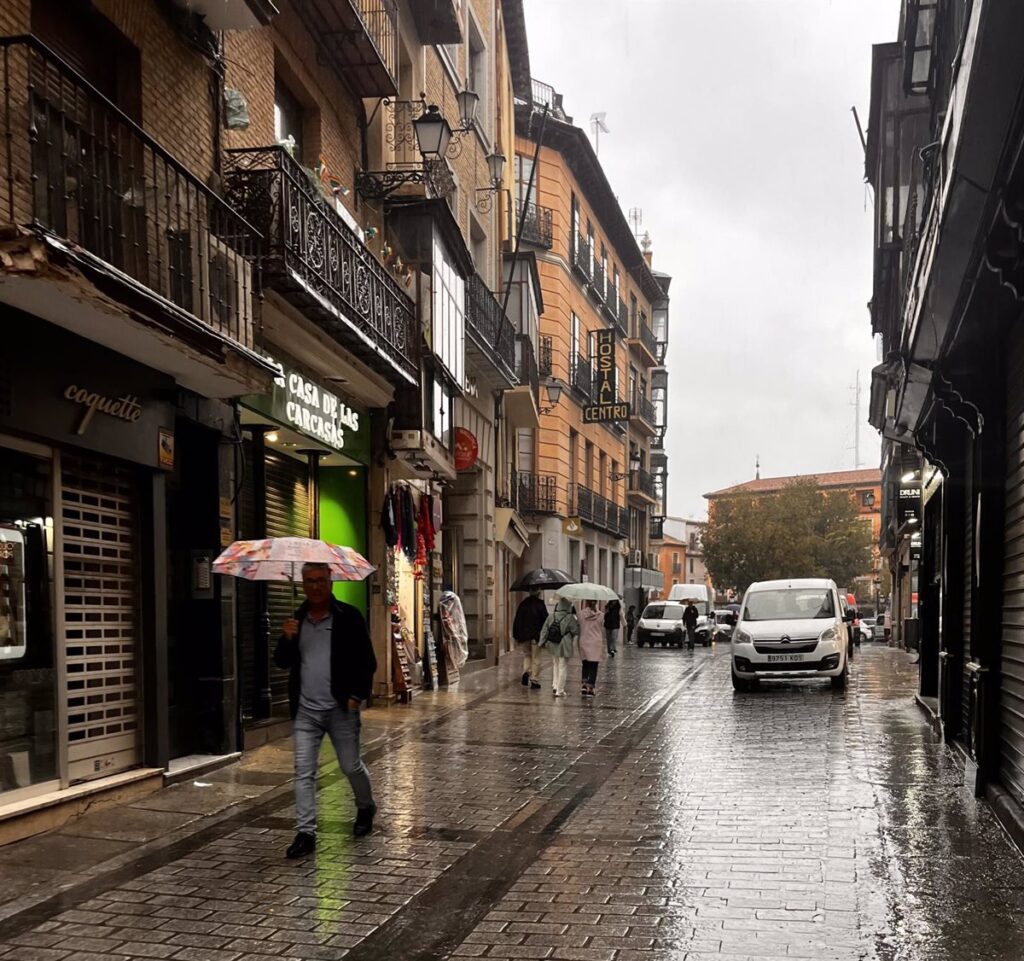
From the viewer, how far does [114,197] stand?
847 cm

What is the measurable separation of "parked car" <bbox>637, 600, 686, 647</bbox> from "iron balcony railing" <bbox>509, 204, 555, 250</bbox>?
13270 millimetres

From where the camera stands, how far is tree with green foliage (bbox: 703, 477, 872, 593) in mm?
62906

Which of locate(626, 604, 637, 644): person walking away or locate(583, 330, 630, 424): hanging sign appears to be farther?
locate(626, 604, 637, 644): person walking away

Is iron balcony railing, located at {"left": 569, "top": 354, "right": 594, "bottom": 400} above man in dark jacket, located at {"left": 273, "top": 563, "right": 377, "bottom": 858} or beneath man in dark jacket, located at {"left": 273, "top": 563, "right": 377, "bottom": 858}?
above

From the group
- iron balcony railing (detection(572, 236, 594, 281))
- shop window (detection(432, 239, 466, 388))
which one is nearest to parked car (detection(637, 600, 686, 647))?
iron balcony railing (detection(572, 236, 594, 281))

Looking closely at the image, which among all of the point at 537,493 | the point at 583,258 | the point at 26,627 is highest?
the point at 583,258

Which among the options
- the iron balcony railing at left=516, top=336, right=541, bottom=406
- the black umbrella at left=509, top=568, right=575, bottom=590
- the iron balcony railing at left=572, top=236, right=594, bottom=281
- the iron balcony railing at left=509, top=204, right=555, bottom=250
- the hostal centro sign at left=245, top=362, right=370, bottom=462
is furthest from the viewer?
the iron balcony railing at left=572, top=236, right=594, bottom=281

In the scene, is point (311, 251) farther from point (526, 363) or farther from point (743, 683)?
point (526, 363)

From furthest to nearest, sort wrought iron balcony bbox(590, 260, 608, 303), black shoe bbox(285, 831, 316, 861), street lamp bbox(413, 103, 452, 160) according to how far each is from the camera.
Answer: wrought iron balcony bbox(590, 260, 608, 303)
street lamp bbox(413, 103, 452, 160)
black shoe bbox(285, 831, 316, 861)

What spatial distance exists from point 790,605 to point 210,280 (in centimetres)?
1343

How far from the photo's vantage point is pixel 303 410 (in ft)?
42.8

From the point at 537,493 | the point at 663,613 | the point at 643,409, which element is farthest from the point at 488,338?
the point at 643,409

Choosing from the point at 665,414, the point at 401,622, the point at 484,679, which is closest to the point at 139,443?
the point at 401,622

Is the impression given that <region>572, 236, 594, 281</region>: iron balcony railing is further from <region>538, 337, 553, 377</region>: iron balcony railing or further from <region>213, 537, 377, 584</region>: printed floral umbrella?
<region>213, 537, 377, 584</region>: printed floral umbrella
